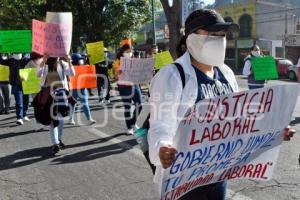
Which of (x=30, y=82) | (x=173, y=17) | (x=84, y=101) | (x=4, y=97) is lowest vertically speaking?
(x=4, y=97)

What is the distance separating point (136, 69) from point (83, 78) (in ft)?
4.19

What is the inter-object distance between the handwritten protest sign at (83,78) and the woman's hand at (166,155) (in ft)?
24.9

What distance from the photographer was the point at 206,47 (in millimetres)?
2791

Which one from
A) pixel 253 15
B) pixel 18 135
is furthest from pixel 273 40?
pixel 18 135

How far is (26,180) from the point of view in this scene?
A: 5.68 meters

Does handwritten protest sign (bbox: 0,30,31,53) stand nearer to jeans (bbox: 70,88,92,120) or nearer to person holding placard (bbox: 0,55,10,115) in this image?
jeans (bbox: 70,88,92,120)

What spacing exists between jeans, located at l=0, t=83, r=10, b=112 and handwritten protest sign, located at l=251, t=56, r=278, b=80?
20.8 feet

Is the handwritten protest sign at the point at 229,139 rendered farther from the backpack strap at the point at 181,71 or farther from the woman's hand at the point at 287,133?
the backpack strap at the point at 181,71

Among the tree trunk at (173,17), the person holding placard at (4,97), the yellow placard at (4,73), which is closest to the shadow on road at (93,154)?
the yellow placard at (4,73)

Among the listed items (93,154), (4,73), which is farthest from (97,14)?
(93,154)

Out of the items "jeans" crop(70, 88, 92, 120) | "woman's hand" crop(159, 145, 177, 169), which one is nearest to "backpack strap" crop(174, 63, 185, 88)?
"woman's hand" crop(159, 145, 177, 169)

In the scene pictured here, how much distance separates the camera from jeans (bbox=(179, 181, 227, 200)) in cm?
287

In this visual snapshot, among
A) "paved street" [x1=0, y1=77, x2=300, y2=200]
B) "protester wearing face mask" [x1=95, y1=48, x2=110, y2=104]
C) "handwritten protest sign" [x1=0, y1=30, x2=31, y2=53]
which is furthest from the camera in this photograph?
"protester wearing face mask" [x1=95, y1=48, x2=110, y2=104]

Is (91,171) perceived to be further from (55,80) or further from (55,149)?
(55,80)
